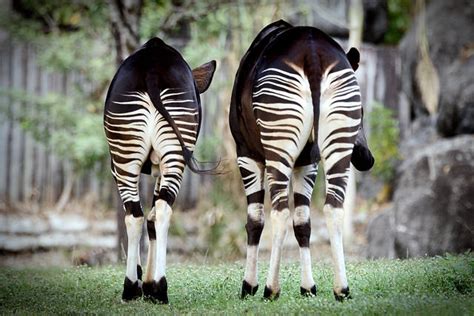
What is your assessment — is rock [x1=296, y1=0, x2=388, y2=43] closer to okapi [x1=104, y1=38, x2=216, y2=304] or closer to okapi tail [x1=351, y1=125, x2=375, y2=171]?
okapi tail [x1=351, y1=125, x2=375, y2=171]

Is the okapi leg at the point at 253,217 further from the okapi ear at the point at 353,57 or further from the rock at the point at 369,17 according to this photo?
the rock at the point at 369,17

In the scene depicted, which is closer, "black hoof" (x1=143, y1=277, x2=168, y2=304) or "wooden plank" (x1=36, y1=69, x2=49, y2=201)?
"black hoof" (x1=143, y1=277, x2=168, y2=304)

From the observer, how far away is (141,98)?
6.86 m

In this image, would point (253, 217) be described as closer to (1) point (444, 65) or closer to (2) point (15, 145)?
(2) point (15, 145)

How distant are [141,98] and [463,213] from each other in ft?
21.6

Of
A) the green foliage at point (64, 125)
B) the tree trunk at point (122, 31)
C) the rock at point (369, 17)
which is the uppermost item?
the rock at point (369, 17)

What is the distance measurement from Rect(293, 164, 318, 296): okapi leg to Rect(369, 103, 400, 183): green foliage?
9.57 m

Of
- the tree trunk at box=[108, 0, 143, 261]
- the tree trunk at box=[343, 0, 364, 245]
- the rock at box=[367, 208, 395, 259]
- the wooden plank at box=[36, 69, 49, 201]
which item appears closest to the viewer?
the tree trunk at box=[108, 0, 143, 261]

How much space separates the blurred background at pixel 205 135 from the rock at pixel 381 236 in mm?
26

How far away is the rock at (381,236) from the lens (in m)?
13.4

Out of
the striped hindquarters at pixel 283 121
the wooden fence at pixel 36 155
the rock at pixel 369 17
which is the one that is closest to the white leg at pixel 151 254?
the striped hindquarters at pixel 283 121

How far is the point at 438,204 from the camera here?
1232 centimetres

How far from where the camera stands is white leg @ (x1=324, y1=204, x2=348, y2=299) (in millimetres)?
6441

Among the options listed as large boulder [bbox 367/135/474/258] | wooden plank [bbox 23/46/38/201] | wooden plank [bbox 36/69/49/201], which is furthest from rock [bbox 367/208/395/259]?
wooden plank [bbox 23/46/38/201]
